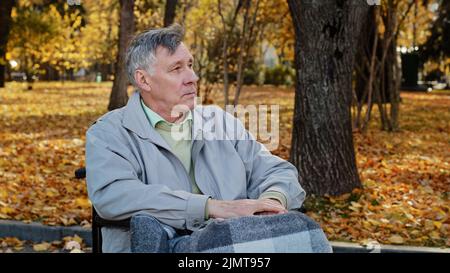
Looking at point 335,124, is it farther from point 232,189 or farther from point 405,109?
point 405,109

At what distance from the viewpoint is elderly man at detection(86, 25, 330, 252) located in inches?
96.9

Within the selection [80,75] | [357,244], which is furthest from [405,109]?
[80,75]

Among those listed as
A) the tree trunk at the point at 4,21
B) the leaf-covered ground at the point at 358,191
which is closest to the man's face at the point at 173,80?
the leaf-covered ground at the point at 358,191

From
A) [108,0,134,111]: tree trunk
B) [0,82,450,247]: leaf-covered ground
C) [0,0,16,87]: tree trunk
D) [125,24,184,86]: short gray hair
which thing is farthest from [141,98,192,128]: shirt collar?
[0,0,16,87]: tree trunk

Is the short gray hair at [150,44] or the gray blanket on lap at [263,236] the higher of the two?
the short gray hair at [150,44]

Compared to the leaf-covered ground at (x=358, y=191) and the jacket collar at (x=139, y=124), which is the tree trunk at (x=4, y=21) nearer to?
the leaf-covered ground at (x=358, y=191)

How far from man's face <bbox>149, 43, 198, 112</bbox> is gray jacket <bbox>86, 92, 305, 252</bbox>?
0.36 ft

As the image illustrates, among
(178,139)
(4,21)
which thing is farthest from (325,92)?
(4,21)

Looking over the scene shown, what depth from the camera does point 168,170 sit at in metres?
2.98

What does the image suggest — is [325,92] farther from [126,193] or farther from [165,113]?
[126,193]

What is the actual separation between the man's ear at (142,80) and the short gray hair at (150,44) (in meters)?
0.02

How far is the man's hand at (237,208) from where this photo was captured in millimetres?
2773

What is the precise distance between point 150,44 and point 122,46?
12.4 meters

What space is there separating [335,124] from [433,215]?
1245mm
